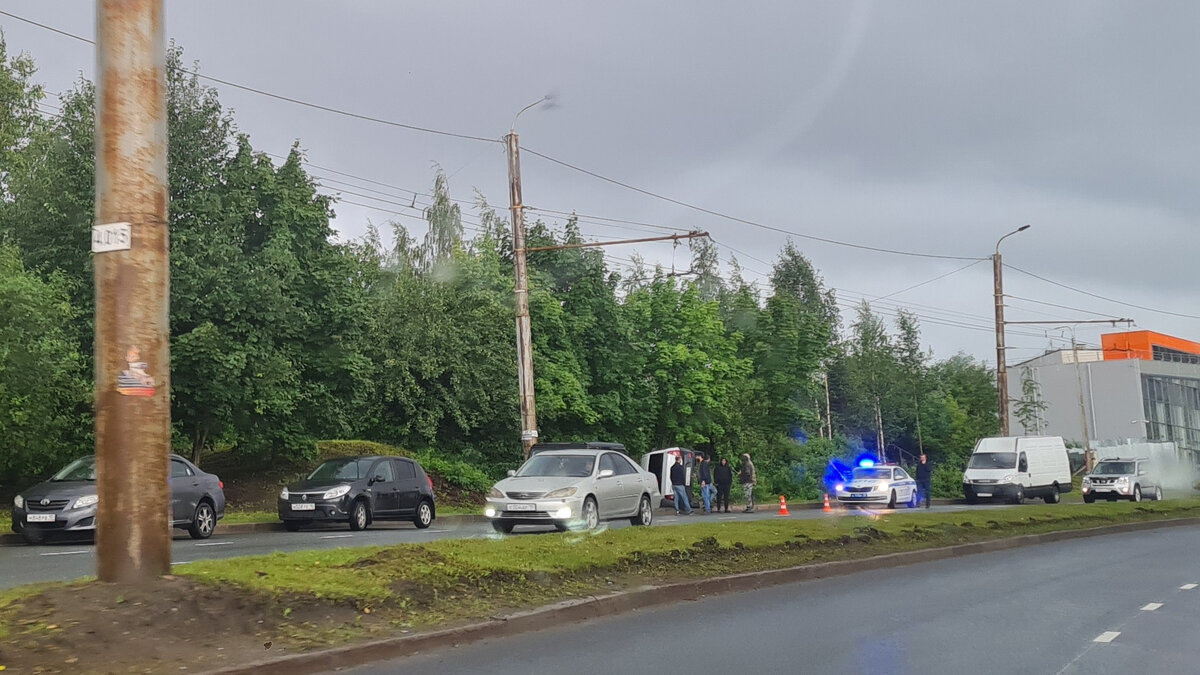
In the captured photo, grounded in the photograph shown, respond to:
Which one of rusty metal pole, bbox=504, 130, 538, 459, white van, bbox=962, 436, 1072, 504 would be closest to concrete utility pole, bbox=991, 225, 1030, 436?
white van, bbox=962, 436, 1072, 504

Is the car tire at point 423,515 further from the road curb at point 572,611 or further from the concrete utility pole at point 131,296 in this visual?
the concrete utility pole at point 131,296

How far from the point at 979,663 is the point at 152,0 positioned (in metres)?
7.56

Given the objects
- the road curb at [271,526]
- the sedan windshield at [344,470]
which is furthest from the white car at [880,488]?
the sedan windshield at [344,470]

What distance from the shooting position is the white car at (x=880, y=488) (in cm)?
3644

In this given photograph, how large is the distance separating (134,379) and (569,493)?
11741 mm

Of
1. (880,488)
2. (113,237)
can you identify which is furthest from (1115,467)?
(113,237)

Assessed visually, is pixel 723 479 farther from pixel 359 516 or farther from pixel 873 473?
pixel 359 516

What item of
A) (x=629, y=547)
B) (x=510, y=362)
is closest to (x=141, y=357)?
(x=629, y=547)

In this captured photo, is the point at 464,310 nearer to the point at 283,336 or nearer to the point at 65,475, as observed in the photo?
the point at 283,336

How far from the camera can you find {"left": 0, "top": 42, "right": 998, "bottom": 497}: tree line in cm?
2556

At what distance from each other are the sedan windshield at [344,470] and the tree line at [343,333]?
13.0 feet

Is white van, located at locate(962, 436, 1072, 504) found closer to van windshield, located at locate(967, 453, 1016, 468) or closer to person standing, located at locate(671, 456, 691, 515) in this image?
van windshield, located at locate(967, 453, 1016, 468)

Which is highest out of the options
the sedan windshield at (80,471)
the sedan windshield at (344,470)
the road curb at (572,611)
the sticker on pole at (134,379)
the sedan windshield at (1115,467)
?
the sticker on pole at (134,379)

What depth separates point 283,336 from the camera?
27.7 metres
